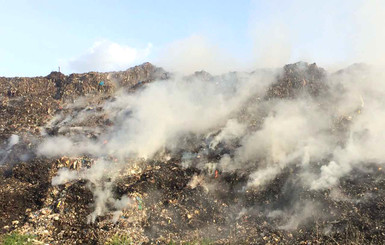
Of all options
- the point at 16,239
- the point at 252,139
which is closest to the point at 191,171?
the point at 252,139

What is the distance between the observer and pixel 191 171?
41.2 ft

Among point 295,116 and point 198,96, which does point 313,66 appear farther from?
point 198,96

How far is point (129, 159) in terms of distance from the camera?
12.9 meters

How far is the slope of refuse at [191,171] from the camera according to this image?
32.4 ft

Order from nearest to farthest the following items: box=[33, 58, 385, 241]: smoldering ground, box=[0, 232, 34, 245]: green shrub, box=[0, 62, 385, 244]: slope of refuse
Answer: box=[0, 232, 34, 245]: green shrub, box=[0, 62, 385, 244]: slope of refuse, box=[33, 58, 385, 241]: smoldering ground

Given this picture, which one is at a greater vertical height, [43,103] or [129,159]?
[43,103]

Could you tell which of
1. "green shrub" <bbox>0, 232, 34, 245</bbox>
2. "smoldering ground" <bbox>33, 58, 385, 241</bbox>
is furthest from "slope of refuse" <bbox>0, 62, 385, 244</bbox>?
"green shrub" <bbox>0, 232, 34, 245</bbox>

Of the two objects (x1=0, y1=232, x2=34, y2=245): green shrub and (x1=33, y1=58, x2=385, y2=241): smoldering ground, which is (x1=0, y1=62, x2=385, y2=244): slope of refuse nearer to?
(x1=33, y1=58, x2=385, y2=241): smoldering ground

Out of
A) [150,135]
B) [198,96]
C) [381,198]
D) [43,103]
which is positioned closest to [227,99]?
[198,96]

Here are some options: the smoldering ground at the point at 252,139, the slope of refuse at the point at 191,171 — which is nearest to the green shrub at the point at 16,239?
the slope of refuse at the point at 191,171

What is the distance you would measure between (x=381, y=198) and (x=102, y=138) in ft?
35.5

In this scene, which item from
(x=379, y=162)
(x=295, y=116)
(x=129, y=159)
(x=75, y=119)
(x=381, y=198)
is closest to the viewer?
(x=381, y=198)

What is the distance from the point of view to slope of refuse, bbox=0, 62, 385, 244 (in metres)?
9.89

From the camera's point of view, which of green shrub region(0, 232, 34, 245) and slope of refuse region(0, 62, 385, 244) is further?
slope of refuse region(0, 62, 385, 244)
